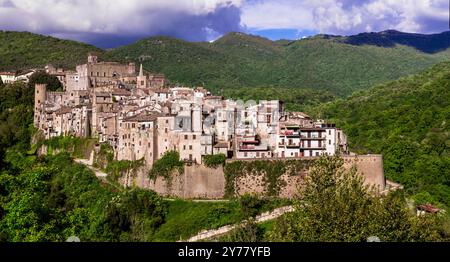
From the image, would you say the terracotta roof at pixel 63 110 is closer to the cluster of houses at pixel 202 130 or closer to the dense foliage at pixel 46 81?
the cluster of houses at pixel 202 130

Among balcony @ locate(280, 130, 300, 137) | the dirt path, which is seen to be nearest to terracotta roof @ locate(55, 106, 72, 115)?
balcony @ locate(280, 130, 300, 137)

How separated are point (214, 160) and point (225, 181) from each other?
1.48 meters

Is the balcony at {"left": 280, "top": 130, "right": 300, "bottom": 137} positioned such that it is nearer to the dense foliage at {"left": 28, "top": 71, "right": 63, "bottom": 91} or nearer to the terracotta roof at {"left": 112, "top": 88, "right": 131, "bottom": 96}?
the terracotta roof at {"left": 112, "top": 88, "right": 131, "bottom": 96}

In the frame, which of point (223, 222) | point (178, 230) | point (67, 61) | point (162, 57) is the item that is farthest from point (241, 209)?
point (162, 57)

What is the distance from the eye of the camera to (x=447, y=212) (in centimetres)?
3950

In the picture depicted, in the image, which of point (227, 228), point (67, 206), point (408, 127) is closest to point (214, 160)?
point (227, 228)

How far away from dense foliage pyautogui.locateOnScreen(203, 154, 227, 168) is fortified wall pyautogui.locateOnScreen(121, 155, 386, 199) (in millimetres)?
254

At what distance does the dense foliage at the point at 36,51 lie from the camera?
300 ft

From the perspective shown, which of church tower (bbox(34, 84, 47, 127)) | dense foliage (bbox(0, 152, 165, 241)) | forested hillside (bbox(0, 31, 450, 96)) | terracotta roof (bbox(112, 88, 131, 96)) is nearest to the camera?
dense foliage (bbox(0, 152, 165, 241))

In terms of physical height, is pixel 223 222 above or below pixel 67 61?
below

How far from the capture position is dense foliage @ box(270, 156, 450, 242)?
13.4m

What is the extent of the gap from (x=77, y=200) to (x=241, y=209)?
11.6 metres

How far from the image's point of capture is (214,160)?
39.0m
